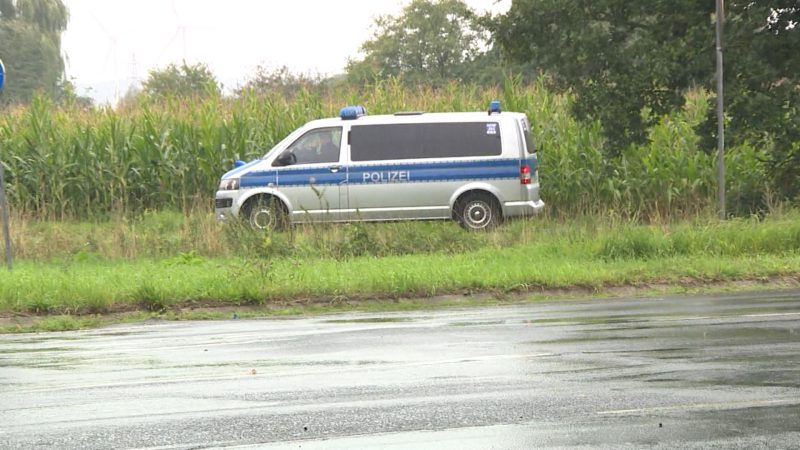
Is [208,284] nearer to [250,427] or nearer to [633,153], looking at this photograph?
[250,427]

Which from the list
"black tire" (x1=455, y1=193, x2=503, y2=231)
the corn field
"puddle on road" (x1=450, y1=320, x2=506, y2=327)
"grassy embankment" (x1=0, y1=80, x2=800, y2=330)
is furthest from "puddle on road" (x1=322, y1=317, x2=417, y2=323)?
the corn field

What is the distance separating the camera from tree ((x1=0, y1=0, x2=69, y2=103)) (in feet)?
206

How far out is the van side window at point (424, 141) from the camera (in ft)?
74.5

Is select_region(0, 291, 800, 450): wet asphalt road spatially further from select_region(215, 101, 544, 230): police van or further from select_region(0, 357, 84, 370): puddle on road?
select_region(215, 101, 544, 230): police van

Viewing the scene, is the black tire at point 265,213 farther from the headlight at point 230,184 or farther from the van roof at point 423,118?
the van roof at point 423,118

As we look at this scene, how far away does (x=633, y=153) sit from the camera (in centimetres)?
2536

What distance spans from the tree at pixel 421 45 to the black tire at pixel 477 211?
127 feet

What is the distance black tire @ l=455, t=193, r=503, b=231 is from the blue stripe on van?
0.41 metres

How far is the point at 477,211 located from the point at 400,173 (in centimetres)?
165

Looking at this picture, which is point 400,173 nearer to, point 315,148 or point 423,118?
point 423,118

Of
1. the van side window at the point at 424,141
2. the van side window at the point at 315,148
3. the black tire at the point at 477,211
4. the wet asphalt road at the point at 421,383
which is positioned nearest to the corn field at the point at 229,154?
the black tire at the point at 477,211

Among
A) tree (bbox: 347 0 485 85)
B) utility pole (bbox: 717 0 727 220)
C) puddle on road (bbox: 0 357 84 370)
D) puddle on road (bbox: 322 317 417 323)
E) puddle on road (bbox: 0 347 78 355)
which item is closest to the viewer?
puddle on road (bbox: 0 357 84 370)

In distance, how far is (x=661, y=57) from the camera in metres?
20.5

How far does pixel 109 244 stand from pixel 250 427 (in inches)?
516
